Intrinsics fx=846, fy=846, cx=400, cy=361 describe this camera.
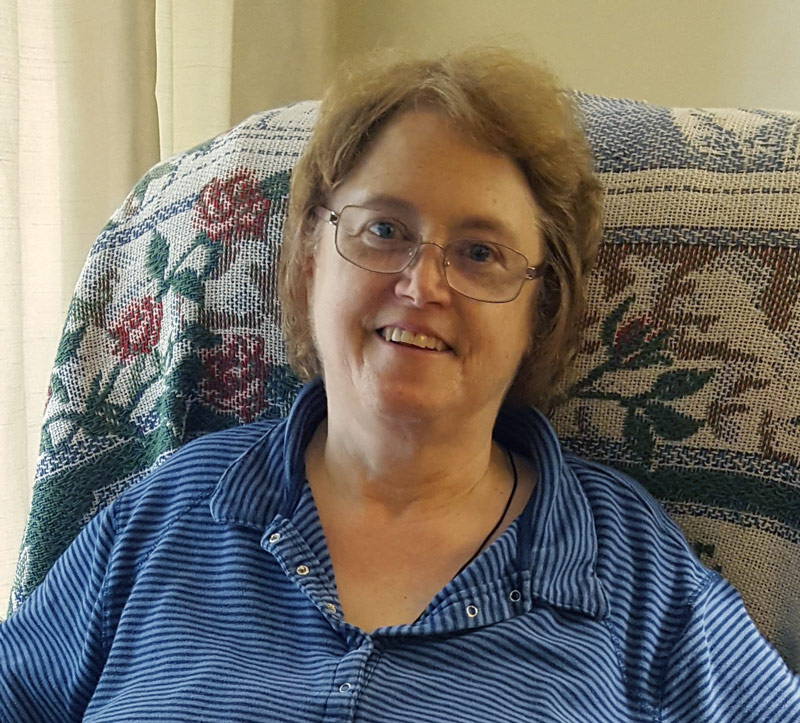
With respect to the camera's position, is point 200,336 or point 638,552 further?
point 200,336

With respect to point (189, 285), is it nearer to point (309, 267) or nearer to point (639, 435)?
point (309, 267)

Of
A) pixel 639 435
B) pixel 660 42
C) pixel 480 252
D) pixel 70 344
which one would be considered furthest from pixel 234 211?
pixel 660 42

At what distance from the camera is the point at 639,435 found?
1114 millimetres

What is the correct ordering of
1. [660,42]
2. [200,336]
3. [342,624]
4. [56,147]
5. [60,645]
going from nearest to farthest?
[342,624], [60,645], [200,336], [56,147], [660,42]

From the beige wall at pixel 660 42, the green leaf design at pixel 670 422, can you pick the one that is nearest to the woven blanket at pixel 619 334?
the green leaf design at pixel 670 422

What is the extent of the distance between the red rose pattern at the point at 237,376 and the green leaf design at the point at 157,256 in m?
0.14

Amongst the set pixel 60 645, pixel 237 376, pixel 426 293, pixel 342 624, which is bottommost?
pixel 60 645

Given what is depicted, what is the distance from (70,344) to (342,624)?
586mm

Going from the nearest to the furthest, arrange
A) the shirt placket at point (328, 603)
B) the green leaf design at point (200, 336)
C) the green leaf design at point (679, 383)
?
1. the shirt placket at point (328, 603)
2. the green leaf design at point (679, 383)
3. the green leaf design at point (200, 336)

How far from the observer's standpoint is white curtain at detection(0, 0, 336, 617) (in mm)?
1318

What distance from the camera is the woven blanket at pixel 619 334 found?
1.06 m

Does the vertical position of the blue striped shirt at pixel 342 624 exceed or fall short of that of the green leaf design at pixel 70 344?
it falls short

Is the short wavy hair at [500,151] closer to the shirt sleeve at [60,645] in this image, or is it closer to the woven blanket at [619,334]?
the woven blanket at [619,334]

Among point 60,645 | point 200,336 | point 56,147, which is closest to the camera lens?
point 60,645
